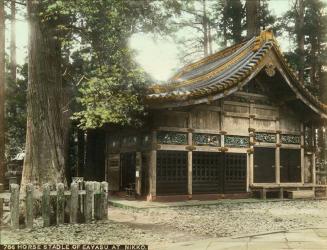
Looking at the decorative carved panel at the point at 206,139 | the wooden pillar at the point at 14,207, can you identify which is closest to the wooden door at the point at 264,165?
the decorative carved panel at the point at 206,139

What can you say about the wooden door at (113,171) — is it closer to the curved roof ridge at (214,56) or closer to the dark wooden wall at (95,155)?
the dark wooden wall at (95,155)

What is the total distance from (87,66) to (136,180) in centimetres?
541

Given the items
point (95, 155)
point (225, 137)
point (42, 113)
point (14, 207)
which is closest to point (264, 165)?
point (225, 137)

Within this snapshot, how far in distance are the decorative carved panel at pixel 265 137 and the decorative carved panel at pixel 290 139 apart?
53cm

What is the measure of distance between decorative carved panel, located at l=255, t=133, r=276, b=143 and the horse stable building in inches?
1.7

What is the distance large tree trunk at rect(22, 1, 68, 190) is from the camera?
371 inches

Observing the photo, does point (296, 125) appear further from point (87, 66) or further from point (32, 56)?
point (32, 56)

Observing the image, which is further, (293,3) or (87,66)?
(293,3)

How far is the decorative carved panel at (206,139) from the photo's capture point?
1588 cm

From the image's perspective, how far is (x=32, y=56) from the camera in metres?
9.59

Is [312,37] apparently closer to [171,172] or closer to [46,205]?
[171,172]

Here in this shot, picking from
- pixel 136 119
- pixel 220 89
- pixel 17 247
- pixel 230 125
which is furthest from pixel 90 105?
pixel 17 247

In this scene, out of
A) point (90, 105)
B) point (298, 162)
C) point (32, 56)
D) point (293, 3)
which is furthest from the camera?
point (293, 3)

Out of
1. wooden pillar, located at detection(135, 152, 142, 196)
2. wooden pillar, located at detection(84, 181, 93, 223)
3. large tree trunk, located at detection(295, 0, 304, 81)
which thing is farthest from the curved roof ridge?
wooden pillar, located at detection(84, 181, 93, 223)
